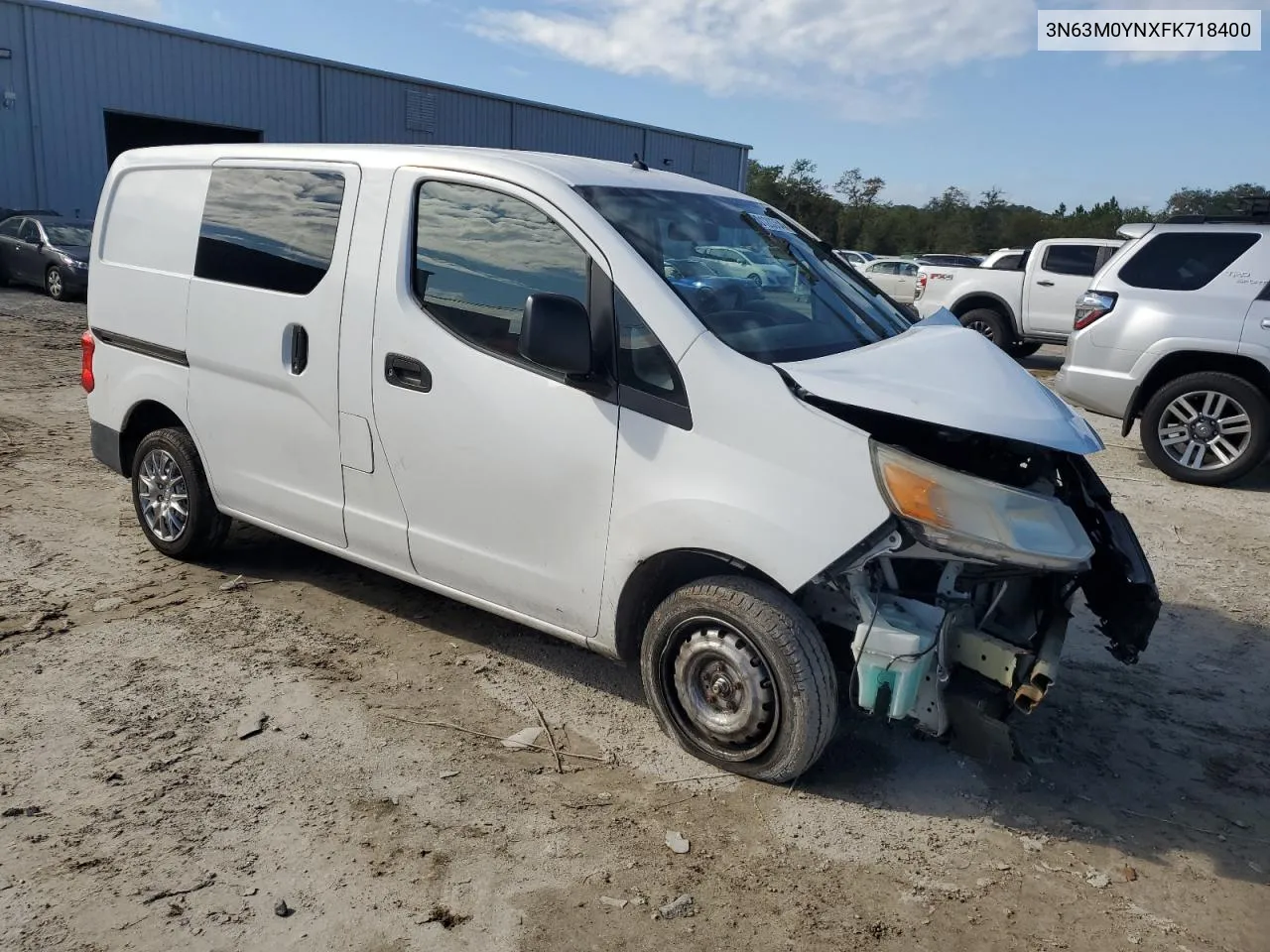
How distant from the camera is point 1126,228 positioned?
8391 mm

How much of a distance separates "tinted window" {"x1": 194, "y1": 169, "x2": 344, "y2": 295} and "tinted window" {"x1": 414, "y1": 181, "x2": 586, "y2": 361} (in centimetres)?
51

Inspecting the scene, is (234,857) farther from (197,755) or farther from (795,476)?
(795,476)

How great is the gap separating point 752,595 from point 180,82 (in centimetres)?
2363

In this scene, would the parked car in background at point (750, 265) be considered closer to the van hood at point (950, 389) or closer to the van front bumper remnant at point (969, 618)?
the van hood at point (950, 389)

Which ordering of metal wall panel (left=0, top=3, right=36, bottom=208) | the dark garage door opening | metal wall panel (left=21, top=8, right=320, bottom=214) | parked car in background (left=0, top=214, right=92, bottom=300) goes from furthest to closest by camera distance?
the dark garage door opening → metal wall panel (left=21, top=8, right=320, bottom=214) → metal wall panel (left=0, top=3, right=36, bottom=208) → parked car in background (left=0, top=214, right=92, bottom=300)

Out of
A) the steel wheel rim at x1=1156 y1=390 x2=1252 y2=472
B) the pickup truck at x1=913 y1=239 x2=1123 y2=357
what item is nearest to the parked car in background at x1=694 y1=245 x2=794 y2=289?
the steel wheel rim at x1=1156 y1=390 x2=1252 y2=472

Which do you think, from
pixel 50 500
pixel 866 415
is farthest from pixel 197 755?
pixel 50 500

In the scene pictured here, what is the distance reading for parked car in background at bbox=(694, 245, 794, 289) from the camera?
3.74 m

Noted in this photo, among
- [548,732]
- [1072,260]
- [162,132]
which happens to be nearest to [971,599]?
[548,732]

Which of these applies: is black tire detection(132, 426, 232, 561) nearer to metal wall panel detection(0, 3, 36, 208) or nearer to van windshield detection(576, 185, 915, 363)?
van windshield detection(576, 185, 915, 363)

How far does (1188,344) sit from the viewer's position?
768 centimetres

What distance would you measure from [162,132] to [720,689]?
1036 inches

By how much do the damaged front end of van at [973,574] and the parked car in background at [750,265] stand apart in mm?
751

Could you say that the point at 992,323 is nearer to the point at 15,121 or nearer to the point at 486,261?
the point at 486,261
